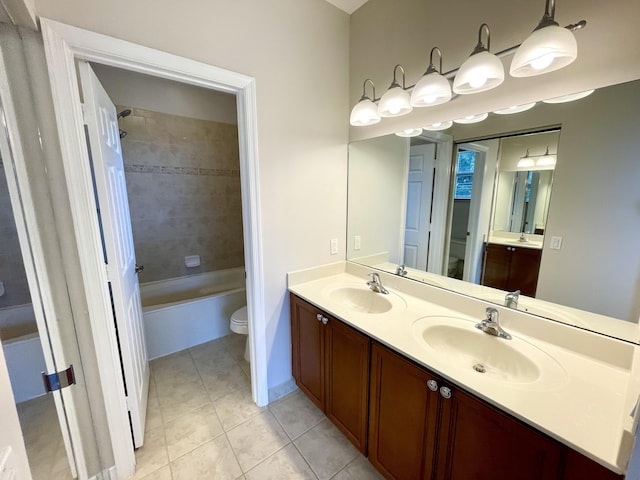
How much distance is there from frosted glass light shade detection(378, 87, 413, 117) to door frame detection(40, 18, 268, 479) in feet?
2.38

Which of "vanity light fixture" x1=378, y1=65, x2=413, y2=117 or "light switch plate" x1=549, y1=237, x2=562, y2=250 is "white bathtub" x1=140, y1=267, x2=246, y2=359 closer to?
"vanity light fixture" x1=378, y1=65, x2=413, y2=117

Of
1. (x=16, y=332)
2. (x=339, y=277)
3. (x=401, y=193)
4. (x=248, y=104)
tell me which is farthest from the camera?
(x=339, y=277)

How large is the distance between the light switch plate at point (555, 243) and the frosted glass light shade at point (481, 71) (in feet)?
2.38

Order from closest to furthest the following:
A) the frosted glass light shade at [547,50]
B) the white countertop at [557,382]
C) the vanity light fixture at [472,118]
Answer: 1. the white countertop at [557,382]
2. the frosted glass light shade at [547,50]
3. the vanity light fixture at [472,118]

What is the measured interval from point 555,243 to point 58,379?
225 centimetres

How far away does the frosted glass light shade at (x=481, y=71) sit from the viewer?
1018 millimetres

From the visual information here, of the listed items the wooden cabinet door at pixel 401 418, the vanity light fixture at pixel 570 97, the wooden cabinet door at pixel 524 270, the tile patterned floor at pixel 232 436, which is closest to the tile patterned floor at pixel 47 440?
the tile patterned floor at pixel 232 436

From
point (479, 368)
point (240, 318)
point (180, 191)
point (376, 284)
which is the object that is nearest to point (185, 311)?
point (240, 318)

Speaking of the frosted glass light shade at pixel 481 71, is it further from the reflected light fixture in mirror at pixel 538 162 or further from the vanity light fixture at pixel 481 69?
the reflected light fixture in mirror at pixel 538 162

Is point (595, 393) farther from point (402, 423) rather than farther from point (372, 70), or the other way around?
point (372, 70)

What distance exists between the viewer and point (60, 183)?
42.3 inches

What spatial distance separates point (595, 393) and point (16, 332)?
2010 mm

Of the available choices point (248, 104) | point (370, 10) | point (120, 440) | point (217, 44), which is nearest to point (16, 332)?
point (120, 440)

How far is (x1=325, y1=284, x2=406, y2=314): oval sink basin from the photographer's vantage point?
169cm
